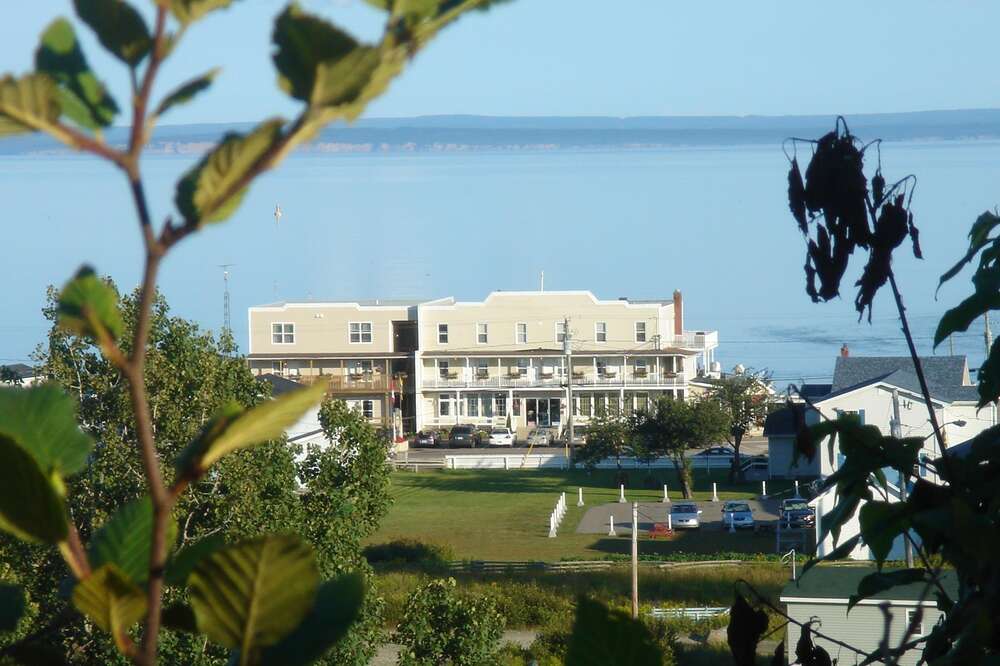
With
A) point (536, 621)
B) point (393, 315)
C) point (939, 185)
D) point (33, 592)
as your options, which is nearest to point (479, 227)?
point (939, 185)

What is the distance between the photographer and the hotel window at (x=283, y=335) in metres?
43.2

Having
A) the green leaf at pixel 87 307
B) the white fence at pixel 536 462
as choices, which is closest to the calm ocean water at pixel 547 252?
the green leaf at pixel 87 307

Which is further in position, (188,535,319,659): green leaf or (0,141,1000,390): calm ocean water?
(0,141,1000,390): calm ocean water

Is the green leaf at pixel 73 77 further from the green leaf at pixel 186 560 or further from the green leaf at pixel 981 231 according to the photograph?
the green leaf at pixel 981 231

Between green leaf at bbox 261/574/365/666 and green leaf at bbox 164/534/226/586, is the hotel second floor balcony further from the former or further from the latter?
green leaf at bbox 261/574/365/666

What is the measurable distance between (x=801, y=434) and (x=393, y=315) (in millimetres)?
41040

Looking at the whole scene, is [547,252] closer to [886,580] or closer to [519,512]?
[519,512]

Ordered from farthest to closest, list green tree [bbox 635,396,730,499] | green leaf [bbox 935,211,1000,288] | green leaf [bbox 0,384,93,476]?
green tree [bbox 635,396,730,499]
green leaf [bbox 935,211,1000,288]
green leaf [bbox 0,384,93,476]

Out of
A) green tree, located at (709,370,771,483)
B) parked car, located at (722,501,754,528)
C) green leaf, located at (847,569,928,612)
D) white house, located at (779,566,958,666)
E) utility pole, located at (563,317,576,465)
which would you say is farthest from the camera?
utility pole, located at (563,317,576,465)

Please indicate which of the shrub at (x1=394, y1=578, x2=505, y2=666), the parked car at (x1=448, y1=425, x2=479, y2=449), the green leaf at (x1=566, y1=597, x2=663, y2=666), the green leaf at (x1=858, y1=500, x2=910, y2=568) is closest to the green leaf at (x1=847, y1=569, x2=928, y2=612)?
the green leaf at (x1=858, y1=500, x2=910, y2=568)

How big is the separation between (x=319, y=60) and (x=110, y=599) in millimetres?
404

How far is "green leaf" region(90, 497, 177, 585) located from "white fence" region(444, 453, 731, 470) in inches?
1486

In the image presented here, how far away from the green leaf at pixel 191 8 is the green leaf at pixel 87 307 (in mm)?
182

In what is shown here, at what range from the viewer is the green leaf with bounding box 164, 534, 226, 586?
990 millimetres
